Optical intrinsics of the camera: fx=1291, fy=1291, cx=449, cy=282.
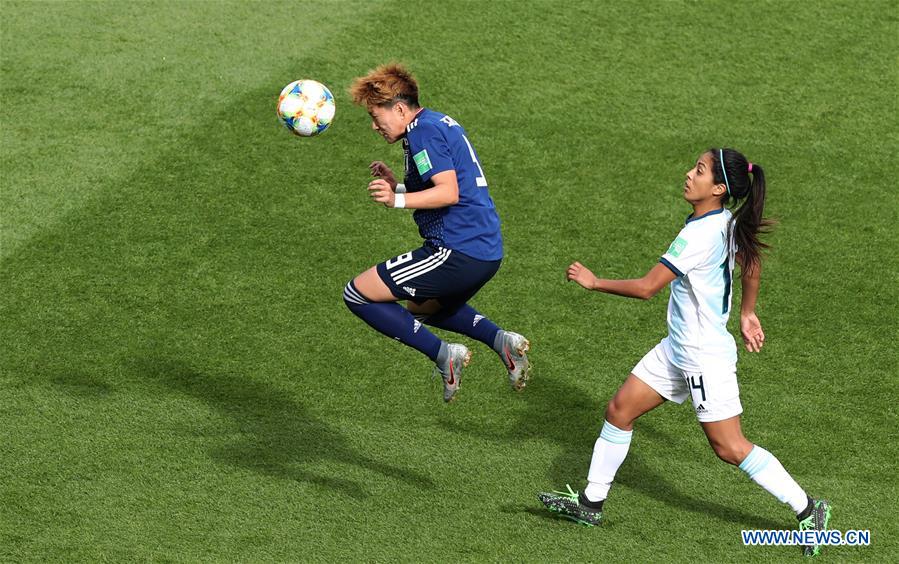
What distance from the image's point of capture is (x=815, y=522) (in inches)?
305

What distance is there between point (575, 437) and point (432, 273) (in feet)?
6.71

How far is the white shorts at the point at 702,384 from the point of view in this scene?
291 inches

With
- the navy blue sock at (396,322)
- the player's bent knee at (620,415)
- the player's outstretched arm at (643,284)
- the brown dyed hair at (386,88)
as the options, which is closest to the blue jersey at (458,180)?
the brown dyed hair at (386,88)

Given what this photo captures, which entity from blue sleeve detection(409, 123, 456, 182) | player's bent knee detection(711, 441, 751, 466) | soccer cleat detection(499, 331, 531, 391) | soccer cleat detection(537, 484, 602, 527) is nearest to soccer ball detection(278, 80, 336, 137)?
blue sleeve detection(409, 123, 456, 182)

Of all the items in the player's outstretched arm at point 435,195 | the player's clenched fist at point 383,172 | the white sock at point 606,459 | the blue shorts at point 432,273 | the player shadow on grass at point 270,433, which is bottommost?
the player shadow on grass at point 270,433

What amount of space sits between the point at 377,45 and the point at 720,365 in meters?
7.54

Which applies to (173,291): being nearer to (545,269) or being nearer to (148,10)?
(545,269)

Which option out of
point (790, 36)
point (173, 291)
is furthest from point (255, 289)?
point (790, 36)

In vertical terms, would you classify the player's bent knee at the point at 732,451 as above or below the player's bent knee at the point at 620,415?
below

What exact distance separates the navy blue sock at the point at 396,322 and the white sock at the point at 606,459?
3.73 feet

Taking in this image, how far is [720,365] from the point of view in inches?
291

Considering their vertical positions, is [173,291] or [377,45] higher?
[377,45]

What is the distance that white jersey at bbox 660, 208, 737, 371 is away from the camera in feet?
23.4

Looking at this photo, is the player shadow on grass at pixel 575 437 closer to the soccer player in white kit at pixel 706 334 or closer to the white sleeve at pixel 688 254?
the soccer player in white kit at pixel 706 334
